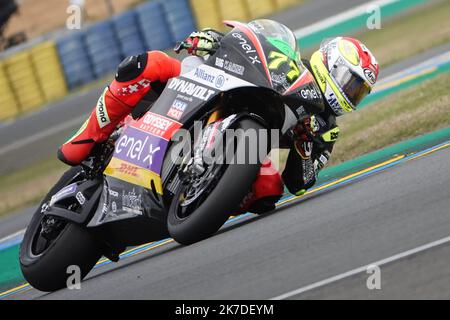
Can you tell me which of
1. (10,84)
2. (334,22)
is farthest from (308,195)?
(10,84)

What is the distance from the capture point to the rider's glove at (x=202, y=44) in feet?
21.4

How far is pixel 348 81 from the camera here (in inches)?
266

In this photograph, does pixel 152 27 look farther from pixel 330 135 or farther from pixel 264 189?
pixel 264 189

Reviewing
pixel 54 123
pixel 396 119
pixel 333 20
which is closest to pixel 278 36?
pixel 396 119

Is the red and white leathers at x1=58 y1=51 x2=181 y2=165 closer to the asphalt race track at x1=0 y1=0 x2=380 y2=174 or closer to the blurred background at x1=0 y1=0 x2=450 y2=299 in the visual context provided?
the blurred background at x1=0 y1=0 x2=450 y2=299

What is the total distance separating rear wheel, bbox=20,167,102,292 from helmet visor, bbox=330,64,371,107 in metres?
2.18

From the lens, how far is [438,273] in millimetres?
4855

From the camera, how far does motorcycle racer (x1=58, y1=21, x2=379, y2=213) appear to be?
259 inches

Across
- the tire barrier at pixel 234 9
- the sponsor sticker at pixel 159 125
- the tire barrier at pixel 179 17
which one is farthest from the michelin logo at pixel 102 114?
the tire barrier at pixel 234 9

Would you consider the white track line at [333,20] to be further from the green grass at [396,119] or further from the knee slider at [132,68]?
the knee slider at [132,68]

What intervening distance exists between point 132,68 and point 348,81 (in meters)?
1.57

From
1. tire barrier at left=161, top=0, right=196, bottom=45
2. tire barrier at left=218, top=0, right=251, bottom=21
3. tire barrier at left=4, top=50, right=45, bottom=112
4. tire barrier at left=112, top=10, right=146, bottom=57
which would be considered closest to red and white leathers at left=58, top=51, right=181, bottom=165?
tire barrier at left=4, top=50, right=45, bottom=112

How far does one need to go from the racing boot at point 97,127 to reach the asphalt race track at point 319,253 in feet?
3.18

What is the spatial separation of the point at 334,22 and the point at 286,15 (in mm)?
2208
